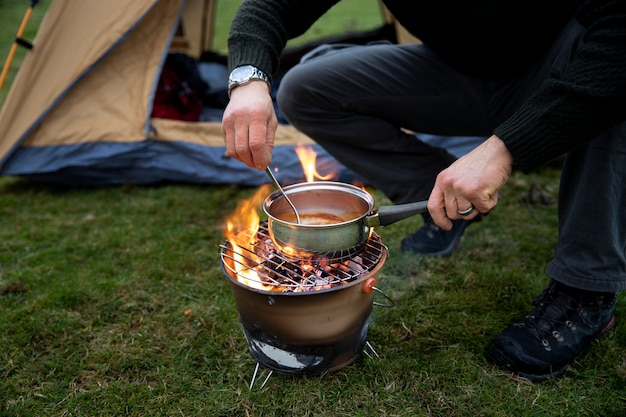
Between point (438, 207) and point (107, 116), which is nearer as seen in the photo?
point (438, 207)

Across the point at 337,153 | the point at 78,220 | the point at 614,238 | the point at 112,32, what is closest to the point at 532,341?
the point at 614,238

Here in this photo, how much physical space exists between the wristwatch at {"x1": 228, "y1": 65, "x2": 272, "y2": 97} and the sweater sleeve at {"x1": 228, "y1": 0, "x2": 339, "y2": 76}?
2 centimetres

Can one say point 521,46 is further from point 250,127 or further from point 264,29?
point 250,127

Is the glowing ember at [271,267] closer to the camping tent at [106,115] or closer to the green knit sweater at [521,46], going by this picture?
the green knit sweater at [521,46]

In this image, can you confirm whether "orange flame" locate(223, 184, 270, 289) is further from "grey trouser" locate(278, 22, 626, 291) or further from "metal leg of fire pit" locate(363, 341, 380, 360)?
"grey trouser" locate(278, 22, 626, 291)

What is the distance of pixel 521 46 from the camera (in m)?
1.99

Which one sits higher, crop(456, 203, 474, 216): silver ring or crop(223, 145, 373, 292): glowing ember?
crop(456, 203, 474, 216): silver ring

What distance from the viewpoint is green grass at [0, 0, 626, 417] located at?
172 centimetres

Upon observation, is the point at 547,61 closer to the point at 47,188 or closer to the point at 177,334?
the point at 177,334

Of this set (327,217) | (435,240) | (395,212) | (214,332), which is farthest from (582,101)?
(214,332)

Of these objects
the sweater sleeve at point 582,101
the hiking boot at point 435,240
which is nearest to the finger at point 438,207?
the sweater sleeve at point 582,101

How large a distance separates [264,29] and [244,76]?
0.91 ft

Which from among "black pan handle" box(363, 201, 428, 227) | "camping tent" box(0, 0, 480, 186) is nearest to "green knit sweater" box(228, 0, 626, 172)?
"black pan handle" box(363, 201, 428, 227)

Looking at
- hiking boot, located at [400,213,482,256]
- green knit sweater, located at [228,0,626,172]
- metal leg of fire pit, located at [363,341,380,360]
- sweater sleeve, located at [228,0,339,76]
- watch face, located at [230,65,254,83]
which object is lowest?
metal leg of fire pit, located at [363,341,380,360]
